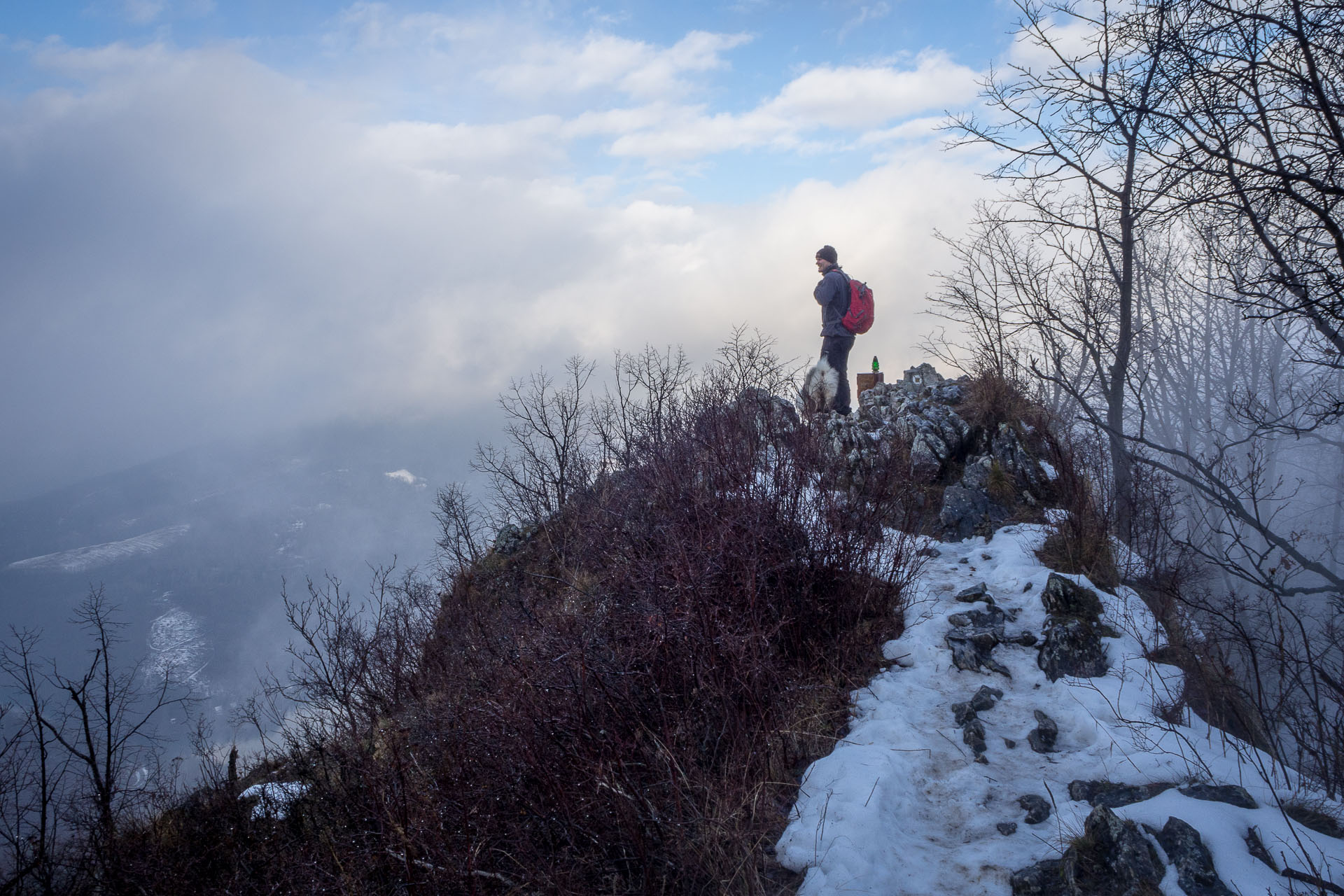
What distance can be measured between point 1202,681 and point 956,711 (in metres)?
1.42

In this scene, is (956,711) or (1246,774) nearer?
(1246,774)

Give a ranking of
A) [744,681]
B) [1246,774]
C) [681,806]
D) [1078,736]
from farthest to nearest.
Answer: [744,681]
[1078,736]
[681,806]
[1246,774]

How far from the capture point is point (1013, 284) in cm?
924

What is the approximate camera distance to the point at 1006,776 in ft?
11.3

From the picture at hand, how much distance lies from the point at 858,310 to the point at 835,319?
0.36 m

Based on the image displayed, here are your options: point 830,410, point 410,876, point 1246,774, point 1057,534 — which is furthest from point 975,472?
point 410,876

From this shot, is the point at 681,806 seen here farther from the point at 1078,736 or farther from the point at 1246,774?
the point at 1246,774

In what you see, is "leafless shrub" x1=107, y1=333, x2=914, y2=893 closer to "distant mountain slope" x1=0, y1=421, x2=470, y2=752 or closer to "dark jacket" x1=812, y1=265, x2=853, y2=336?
"dark jacket" x1=812, y1=265, x2=853, y2=336

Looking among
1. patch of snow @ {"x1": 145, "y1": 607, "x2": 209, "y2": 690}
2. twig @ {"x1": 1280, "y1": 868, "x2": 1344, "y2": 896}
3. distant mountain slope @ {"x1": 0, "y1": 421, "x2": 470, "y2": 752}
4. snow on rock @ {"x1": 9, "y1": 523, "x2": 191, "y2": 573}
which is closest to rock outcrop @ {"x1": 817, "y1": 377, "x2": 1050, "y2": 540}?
twig @ {"x1": 1280, "y1": 868, "x2": 1344, "y2": 896}

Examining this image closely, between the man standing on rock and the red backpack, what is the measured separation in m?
0.06

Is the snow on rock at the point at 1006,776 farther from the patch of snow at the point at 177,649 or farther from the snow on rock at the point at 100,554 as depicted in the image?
the snow on rock at the point at 100,554

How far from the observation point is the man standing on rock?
9.74 meters

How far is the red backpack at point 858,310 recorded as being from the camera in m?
9.84

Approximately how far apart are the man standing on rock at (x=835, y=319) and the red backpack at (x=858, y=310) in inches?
2.4
